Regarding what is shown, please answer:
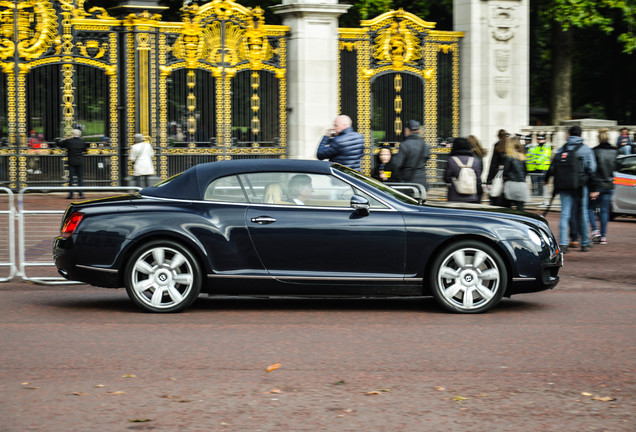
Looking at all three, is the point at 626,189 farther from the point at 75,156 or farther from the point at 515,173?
the point at 75,156

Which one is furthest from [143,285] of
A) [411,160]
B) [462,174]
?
[411,160]

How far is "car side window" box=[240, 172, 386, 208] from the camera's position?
9234mm

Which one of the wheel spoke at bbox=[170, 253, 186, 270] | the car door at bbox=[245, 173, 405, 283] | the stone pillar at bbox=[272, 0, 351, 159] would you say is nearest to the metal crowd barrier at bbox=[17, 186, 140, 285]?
the wheel spoke at bbox=[170, 253, 186, 270]

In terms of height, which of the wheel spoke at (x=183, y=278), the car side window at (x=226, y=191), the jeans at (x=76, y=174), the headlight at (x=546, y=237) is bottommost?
the wheel spoke at (x=183, y=278)

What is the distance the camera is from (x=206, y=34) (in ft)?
73.9

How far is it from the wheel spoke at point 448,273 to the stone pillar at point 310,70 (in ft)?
44.7

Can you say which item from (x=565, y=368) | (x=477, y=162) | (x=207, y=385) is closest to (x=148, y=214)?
(x=207, y=385)

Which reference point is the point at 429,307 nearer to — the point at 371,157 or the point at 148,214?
the point at 148,214

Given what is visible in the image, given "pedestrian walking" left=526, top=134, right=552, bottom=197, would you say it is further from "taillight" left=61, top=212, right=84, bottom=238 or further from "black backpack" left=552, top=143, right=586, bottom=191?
"taillight" left=61, top=212, right=84, bottom=238

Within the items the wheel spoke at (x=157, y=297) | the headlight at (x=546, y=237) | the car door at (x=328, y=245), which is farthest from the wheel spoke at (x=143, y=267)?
the headlight at (x=546, y=237)

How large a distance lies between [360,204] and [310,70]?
14.0 metres

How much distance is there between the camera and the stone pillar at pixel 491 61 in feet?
79.0

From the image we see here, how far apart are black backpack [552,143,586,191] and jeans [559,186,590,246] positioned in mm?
172

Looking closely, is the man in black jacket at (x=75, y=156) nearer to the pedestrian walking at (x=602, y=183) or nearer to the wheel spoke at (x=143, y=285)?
the pedestrian walking at (x=602, y=183)
